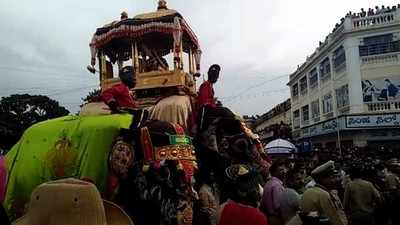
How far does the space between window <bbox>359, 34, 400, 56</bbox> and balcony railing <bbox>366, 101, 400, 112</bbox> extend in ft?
8.63

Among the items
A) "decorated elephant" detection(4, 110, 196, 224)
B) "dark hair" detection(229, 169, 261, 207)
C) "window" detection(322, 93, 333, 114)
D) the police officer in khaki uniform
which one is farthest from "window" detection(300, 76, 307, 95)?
"dark hair" detection(229, 169, 261, 207)

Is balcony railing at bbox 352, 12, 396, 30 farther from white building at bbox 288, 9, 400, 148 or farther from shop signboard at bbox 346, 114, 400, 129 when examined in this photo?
shop signboard at bbox 346, 114, 400, 129

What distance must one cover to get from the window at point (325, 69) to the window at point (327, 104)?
1234 millimetres

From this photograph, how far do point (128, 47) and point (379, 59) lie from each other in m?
19.9

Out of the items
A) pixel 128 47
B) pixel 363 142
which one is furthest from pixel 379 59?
pixel 128 47

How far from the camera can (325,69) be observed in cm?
3027

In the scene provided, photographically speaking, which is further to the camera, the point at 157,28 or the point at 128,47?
the point at 128,47

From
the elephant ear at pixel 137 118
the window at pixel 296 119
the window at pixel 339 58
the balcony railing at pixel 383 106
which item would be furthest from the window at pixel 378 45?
the elephant ear at pixel 137 118

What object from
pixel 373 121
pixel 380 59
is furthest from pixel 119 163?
pixel 380 59

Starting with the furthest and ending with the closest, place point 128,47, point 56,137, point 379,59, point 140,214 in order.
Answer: point 379,59
point 128,47
point 56,137
point 140,214

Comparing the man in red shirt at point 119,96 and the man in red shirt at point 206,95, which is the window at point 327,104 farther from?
the man in red shirt at point 119,96

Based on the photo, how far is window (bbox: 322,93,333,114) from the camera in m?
29.5

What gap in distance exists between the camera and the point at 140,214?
150 inches

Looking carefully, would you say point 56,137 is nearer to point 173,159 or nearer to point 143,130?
point 143,130
